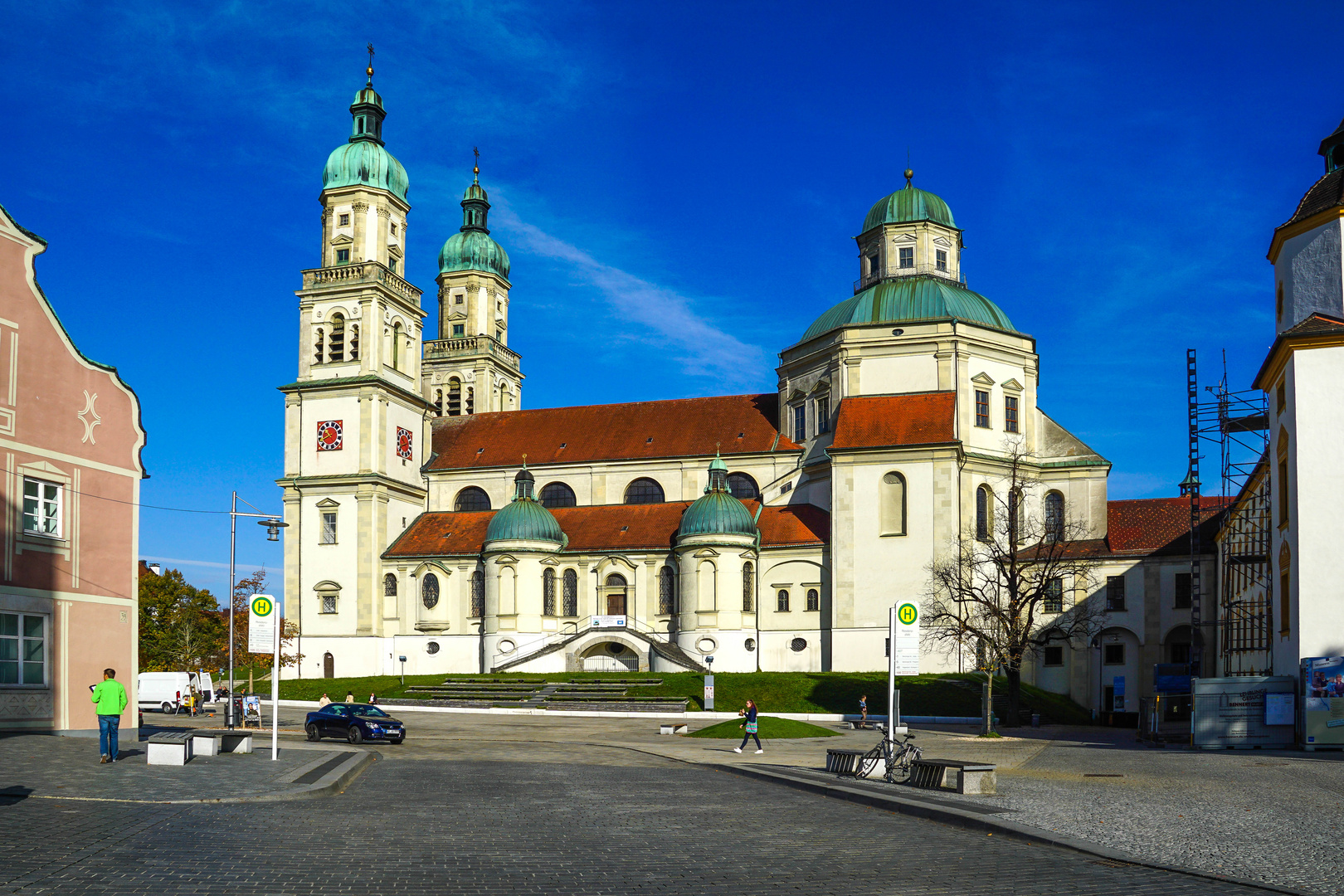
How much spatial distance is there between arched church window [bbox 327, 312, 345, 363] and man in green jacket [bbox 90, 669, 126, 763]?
171ft

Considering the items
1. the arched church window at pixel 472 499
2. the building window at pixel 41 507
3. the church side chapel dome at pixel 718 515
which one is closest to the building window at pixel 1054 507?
the church side chapel dome at pixel 718 515

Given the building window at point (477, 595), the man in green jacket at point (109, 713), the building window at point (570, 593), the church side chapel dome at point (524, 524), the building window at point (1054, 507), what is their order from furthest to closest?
the building window at point (477, 595) → the building window at point (570, 593) → the church side chapel dome at point (524, 524) → the building window at point (1054, 507) → the man in green jacket at point (109, 713)

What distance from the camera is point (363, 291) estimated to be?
72.4 meters

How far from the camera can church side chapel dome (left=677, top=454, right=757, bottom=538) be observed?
63.3 metres

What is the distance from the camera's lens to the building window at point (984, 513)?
6203cm

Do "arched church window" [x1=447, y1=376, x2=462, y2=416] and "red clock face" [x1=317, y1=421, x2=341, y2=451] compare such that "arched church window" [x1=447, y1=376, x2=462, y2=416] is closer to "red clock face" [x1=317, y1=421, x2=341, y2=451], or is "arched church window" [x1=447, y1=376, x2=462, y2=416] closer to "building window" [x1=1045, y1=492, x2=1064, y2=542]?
"red clock face" [x1=317, y1=421, x2=341, y2=451]

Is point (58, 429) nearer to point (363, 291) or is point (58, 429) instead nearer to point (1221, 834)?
point (1221, 834)

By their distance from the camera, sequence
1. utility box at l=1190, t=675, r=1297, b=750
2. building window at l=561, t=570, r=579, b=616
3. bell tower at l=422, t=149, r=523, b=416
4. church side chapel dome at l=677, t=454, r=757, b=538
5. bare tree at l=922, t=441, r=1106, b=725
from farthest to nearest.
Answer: bell tower at l=422, t=149, r=523, b=416 < building window at l=561, t=570, r=579, b=616 < church side chapel dome at l=677, t=454, r=757, b=538 < bare tree at l=922, t=441, r=1106, b=725 < utility box at l=1190, t=675, r=1297, b=750

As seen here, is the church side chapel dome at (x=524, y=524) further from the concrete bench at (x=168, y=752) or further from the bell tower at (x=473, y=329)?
the concrete bench at (x=168, y=752)

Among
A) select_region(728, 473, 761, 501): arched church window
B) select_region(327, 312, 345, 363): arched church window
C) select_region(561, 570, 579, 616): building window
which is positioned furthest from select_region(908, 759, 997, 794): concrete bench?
select_region(327, 312, 345, 363): arched church window

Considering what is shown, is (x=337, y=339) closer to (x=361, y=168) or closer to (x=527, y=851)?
(x=361, y=168)

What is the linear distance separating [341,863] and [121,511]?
2038 centimetres

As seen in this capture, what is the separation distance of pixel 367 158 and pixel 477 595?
26.9m

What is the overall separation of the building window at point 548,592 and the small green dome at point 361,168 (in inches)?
996
